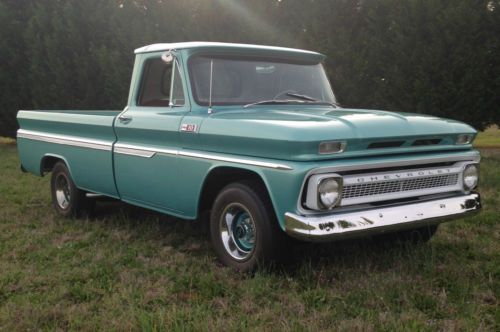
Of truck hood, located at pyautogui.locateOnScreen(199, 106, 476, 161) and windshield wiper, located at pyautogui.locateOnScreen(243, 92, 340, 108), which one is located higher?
windshield wiper, located at pyautogui.locateOnScreen(243, 92, 340, 108)

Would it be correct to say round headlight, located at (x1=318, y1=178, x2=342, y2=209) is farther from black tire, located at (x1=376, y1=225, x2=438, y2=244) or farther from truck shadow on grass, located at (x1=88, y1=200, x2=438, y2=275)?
black tire, located at (x1=376, y1=225, x2=438, y2=244)

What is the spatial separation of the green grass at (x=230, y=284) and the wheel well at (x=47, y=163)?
41.9 inches

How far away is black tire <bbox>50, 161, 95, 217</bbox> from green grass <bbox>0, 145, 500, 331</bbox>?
0.54 meters

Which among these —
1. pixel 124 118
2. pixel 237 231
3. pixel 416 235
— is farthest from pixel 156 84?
pixel 416 235

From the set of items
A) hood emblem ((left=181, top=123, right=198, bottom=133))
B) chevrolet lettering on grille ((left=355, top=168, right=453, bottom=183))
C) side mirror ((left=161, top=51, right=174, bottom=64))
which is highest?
side mirror ((left=161, top=51, right=174, bottom=64))

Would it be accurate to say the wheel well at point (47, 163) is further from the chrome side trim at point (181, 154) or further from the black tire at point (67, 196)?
the chrome side trim at point (181, 154)

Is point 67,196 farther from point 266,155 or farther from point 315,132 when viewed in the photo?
point 315,132

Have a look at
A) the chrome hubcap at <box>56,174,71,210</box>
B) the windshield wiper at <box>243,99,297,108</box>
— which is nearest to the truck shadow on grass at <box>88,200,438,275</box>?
the chrome hubcap at <box>56,174,71,210</box>

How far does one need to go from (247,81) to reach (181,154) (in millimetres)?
860

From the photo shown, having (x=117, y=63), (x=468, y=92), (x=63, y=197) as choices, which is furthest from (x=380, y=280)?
(x=117, y=63)

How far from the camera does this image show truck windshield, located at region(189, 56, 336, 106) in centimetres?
471

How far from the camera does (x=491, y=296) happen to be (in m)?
3.70

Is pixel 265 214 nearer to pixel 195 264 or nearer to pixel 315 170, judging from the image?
pixel 315 170

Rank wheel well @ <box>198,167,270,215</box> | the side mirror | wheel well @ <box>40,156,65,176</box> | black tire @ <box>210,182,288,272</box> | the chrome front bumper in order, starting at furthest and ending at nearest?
wheel well @ <box>40,156,65,176</box>
the side mirror
wheel well @ <box>198,167,270,215</box>
black tire @ <box>210,182,288,272</box>
the chrome front bumper
